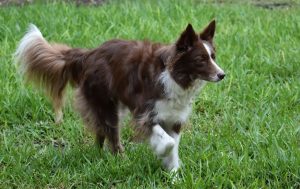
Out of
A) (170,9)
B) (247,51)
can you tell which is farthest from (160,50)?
(170,9)

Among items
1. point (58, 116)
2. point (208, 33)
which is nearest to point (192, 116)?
point (58, 116)

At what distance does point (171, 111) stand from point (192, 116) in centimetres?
141

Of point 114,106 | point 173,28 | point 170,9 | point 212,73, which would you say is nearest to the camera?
point 212,73

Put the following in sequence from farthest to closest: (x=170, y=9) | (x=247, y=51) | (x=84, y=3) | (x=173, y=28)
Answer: (x=84, y=3) < (x=170, y=9) < (x=173, y=28) < (x=247, y=51)

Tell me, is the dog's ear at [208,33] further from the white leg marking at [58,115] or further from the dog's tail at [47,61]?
the white leg marking at [58,115]

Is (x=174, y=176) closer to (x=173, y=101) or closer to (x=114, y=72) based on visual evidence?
(x=173, y=101)

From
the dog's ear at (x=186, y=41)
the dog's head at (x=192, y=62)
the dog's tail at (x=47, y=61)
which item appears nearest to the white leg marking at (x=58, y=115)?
the dog's tail at (x=47, y=61)

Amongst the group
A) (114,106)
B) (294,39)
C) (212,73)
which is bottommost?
(294,39)

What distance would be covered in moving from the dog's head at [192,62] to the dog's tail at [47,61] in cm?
104

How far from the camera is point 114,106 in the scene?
5.48m

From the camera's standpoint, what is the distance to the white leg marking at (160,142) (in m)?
4.89

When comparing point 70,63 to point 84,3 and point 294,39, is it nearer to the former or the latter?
point 294,39

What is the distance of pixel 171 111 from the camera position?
16.6ft

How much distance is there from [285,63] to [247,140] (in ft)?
7.29
